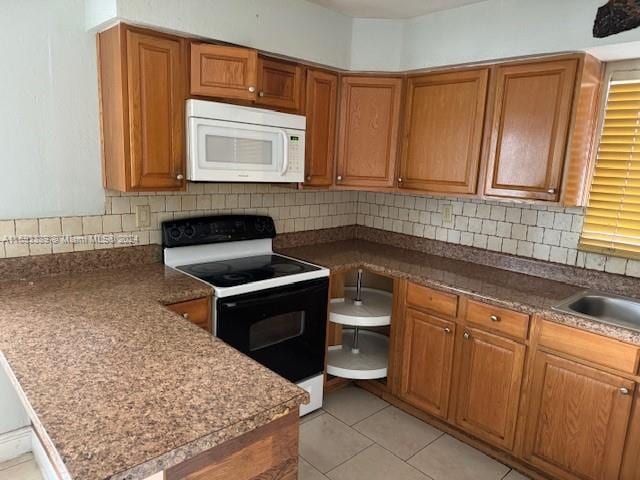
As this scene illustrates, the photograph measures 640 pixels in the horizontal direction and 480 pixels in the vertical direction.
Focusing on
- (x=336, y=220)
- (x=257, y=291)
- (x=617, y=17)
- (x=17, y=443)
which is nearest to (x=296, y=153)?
(x=257, y=291)

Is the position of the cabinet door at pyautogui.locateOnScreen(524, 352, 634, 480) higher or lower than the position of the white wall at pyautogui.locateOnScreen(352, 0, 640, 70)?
lower

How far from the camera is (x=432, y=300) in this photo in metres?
2.43

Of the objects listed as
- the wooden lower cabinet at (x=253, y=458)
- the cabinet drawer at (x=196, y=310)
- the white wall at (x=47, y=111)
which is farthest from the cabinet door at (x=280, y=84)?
the wooden lower cabinet at (x=253, y=458)

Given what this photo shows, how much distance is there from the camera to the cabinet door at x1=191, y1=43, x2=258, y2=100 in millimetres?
2111

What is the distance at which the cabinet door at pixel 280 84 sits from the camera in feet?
7.71

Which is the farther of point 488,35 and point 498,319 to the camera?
point 488,35

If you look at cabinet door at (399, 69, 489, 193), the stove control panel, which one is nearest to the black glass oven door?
the stove control panel

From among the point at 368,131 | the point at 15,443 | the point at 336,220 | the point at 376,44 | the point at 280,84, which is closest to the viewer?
the point at 15,443

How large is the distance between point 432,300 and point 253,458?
5.02ft

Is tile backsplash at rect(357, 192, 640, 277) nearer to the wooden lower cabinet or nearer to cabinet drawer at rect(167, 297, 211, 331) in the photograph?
cabinet drawer at rect(167, 297, 211, 331)

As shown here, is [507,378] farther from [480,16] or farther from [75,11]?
[75,11]

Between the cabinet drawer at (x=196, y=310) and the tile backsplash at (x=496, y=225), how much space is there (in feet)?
5.53

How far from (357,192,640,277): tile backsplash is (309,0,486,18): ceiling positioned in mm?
1159

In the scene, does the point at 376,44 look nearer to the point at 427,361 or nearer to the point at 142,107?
the point at 142,107
